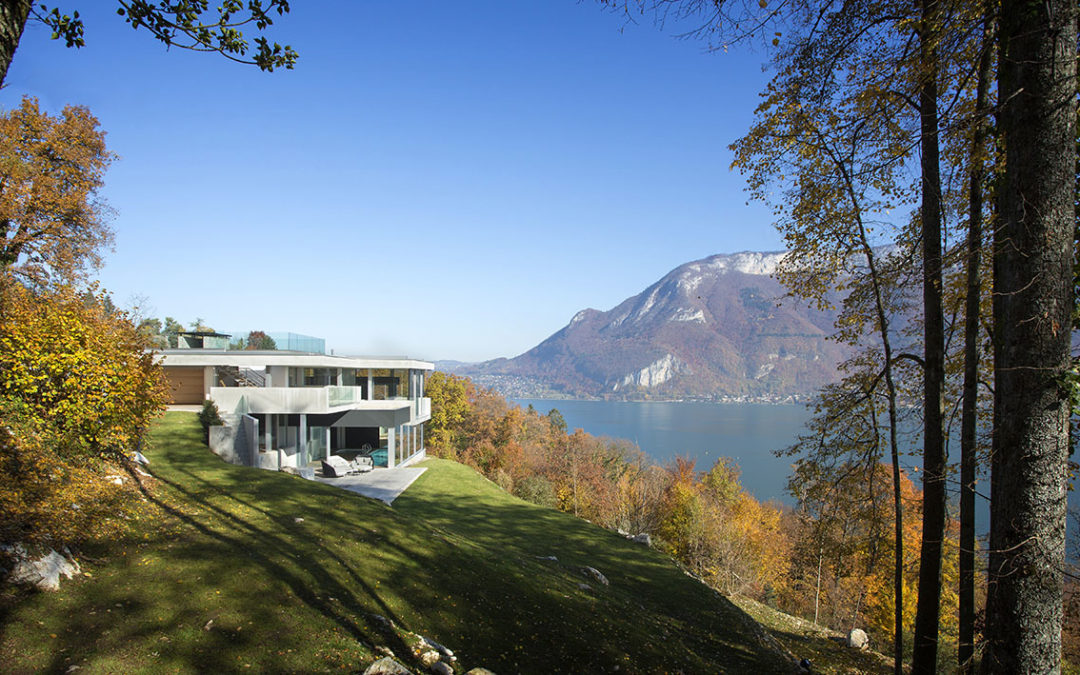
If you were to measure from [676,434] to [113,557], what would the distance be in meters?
127

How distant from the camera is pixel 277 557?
790cm

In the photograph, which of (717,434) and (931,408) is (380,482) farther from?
(717,434)

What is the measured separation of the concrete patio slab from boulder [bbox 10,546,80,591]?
41.2ft

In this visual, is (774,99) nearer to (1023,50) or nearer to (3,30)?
(1023,50)

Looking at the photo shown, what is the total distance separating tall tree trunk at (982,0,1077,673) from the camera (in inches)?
132

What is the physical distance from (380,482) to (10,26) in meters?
20.8

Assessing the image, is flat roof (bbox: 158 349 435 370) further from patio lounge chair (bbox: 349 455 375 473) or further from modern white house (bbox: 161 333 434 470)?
patio lounge chair (bbox: 349 455 375 473)

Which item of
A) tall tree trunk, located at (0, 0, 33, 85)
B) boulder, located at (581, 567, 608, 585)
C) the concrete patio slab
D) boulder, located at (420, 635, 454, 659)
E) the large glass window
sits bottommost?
boulder, located at (581, 567, 608, 585)

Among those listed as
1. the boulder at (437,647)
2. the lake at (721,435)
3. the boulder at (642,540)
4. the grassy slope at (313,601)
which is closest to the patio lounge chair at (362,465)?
the grassy slope at (313,601)

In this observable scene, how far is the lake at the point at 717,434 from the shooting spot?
80938 mm

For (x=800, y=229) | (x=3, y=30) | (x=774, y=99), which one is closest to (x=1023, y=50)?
(x=774, y=99)

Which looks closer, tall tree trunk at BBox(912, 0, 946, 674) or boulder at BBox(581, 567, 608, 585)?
tall tree trunk at BBox(912, 0, 946, 674)

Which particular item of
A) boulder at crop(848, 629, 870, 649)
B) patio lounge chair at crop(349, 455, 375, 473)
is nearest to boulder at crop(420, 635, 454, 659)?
boulder at crop(848, 629, 870, 649)

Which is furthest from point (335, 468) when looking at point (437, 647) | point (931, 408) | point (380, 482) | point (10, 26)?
point (10, 26)
